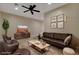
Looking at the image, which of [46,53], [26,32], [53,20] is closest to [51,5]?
[53,20]

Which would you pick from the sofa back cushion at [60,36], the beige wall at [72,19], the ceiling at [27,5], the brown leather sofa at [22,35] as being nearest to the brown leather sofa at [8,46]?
the brown leather sofa at [22,35]

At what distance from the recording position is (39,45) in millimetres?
2334

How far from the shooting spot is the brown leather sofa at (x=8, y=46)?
2.22 meters

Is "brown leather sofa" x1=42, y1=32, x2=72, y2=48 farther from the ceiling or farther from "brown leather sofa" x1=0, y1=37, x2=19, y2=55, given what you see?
"brown leather sofa" x1=0, y1=37, x2=19, y2=55

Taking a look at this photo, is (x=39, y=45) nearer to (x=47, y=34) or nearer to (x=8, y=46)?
(x=47, y=34)

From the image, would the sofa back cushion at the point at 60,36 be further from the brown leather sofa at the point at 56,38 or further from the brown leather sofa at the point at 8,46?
the brown leather sofa at the point at 8,46

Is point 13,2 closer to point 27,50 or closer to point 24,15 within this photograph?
point 24,15

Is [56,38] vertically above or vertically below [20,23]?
below

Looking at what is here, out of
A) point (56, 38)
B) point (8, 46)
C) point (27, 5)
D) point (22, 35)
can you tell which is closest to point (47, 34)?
point (56, 38)

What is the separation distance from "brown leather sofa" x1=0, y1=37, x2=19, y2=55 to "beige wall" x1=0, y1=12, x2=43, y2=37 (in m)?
0.16

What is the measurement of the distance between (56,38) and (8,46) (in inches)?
41.4

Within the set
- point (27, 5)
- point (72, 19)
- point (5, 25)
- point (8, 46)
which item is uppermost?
point (27, 5)

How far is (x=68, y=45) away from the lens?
225 cm

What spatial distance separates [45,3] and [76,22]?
777 mm
